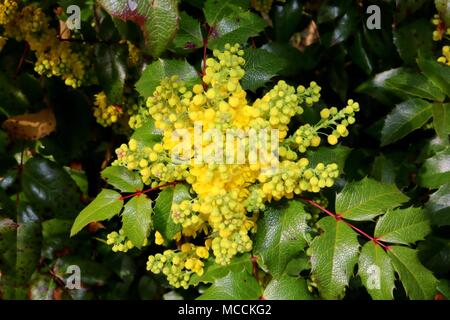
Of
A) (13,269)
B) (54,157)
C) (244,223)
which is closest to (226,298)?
(244,223)

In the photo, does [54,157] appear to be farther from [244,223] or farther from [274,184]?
[274,184]

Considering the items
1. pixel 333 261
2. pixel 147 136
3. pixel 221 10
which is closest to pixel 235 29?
pixel 221 10

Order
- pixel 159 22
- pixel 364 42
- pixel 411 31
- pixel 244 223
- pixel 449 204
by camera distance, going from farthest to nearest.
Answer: pixel 364 42 < pixel 411 31 < pixel 449 204 < pixel 244 223 < pixel 159 22

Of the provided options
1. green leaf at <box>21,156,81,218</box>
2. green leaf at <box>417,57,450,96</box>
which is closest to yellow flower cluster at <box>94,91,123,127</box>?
green leaf at <box>21,156,81,218</box>

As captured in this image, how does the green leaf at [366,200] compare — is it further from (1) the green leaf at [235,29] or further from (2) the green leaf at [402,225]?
(1) the green leaf at [235,29]
